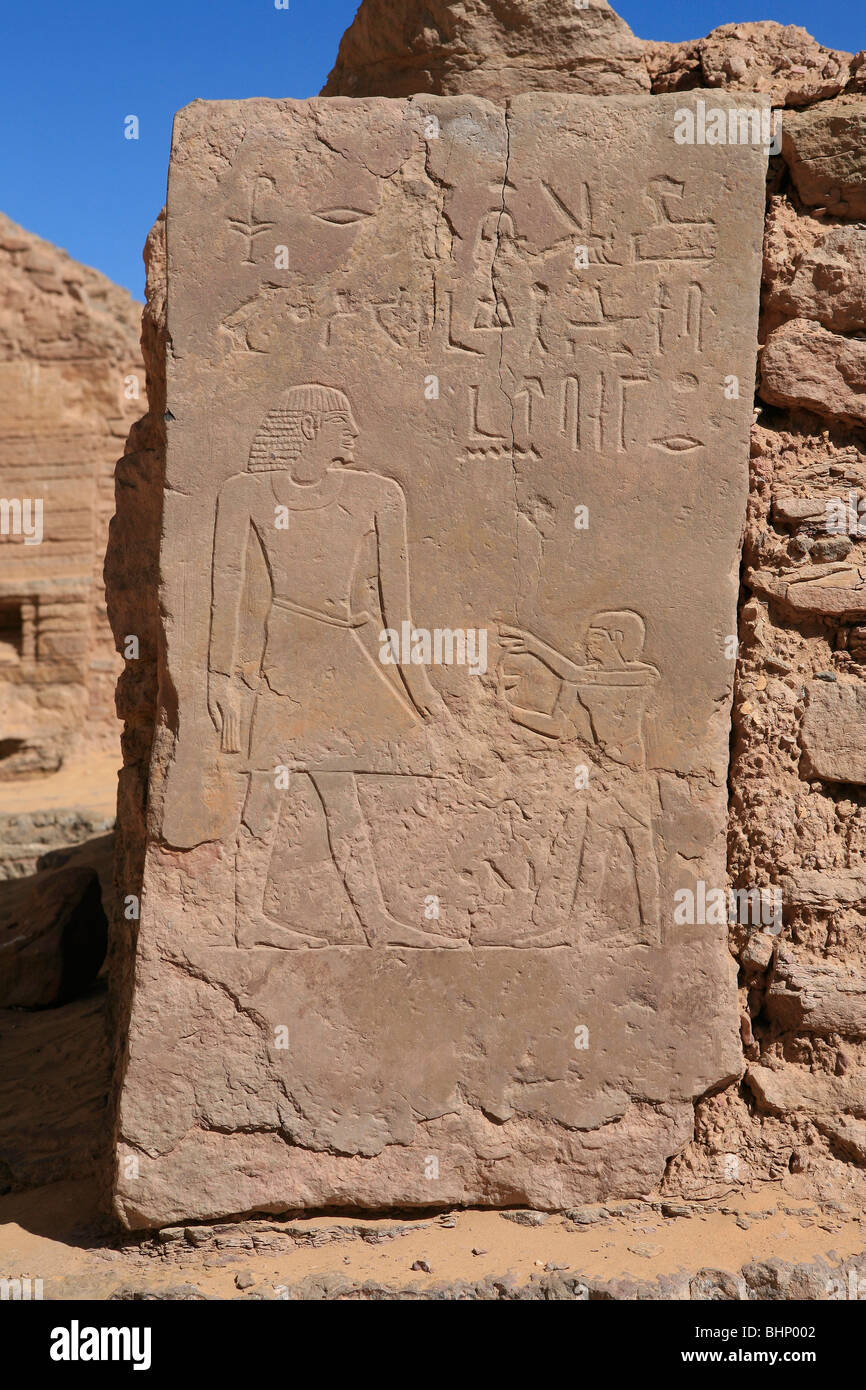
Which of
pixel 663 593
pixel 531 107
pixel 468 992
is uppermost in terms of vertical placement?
pixel 531 107

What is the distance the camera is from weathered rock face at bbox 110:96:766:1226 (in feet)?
9.50

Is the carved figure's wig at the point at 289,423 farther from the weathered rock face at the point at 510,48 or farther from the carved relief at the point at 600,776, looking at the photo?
the weathered rock face at the point at 510,48

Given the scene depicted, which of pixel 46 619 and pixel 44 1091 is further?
pixel 46 619

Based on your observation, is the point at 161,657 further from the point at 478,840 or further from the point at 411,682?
the point at 478,840

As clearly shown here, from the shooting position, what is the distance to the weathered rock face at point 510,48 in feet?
10.6

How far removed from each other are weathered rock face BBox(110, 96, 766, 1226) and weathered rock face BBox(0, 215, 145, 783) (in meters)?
7.36

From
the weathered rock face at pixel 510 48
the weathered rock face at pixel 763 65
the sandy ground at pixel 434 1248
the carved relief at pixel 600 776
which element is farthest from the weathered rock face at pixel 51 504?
the carved relief at pixel 600 776

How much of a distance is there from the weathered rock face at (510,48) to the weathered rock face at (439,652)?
16.7 inches

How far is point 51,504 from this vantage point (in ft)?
32.4

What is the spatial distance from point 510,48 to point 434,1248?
336 cm

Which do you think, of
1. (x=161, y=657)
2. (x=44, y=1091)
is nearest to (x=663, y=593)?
(x=161, y=657)

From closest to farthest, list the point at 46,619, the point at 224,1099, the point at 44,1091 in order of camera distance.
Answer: the point at 224,1099
the point at 44,1091
the point at 46,619

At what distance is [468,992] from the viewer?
2.97m

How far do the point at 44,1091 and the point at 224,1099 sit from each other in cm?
116
